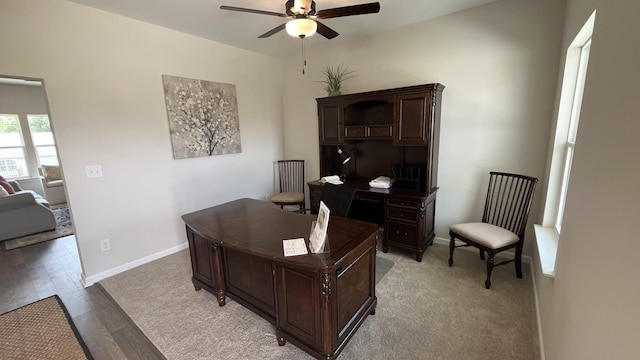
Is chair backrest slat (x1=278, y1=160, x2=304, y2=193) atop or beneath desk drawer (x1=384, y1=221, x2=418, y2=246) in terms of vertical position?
atop

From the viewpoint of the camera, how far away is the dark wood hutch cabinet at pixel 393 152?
2.79 metres

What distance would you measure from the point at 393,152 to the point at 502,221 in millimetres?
1424

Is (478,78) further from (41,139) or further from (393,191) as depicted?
(41,139)

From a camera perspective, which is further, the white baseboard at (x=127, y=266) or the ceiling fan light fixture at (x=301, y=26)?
the white baseboard at (x=127, y=266)

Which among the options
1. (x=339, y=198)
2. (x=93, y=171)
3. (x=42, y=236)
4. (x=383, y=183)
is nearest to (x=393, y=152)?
(x=383, y=183)

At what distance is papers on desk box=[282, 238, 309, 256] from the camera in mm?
1574

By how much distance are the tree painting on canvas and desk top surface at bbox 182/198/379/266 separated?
1313 millimetres

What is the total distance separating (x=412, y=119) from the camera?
9.26 ft

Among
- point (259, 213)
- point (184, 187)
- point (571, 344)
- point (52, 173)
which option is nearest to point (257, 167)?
point (184, 187)

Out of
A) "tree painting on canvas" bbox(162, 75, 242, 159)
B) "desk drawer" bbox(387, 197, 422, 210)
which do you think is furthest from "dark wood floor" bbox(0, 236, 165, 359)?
"desk drawer" bbox(387, 197, 422, 210)

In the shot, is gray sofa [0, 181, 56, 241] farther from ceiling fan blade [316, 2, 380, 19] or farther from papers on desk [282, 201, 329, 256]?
ceiling fan blade [316, 2, 380, 19]

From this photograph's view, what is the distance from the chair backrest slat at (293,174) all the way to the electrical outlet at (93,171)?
2384 millimetres

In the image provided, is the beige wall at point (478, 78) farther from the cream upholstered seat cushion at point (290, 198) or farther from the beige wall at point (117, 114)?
the beige wall at point (117, 114)

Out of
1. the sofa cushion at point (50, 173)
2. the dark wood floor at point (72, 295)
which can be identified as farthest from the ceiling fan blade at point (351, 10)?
the sofa cushion at point (50, 173)
